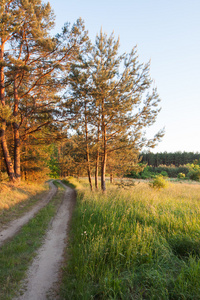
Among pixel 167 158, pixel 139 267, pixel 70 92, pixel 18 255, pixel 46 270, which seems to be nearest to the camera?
pixel 139 267

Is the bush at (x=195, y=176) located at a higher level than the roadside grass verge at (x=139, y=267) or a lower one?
lower

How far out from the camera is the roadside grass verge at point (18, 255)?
360cm

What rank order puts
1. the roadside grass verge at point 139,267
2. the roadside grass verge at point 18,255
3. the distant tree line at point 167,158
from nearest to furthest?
the roadside grass verge at point 139,267 → the roadside grass verge at point 18,255 → the distant tree line at point 167,158

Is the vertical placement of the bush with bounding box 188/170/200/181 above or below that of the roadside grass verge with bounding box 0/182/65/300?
below

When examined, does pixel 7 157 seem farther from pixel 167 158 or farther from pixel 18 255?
pixel 167 158

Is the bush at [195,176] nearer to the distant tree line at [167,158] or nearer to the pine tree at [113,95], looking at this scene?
Answer: the pine tree at [113,95]

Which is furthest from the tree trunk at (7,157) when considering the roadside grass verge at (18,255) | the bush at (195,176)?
the bush at (195,176)

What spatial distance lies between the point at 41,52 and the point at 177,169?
64.4 meters

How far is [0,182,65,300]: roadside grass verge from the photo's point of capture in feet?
11.8

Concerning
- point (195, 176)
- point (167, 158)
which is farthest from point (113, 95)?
point (167, 158)

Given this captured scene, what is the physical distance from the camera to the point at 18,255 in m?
4.88

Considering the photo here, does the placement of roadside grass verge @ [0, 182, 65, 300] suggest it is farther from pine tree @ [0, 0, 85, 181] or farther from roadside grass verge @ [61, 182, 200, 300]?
pine tree @ [0, 0, 85, 181]

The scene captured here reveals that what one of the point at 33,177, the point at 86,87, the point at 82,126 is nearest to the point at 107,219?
the point at 86,87

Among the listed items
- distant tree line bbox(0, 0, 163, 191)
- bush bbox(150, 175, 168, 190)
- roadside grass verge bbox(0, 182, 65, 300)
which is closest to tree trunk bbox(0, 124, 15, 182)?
distant tree line bbox(0, 0, 163, 191)
